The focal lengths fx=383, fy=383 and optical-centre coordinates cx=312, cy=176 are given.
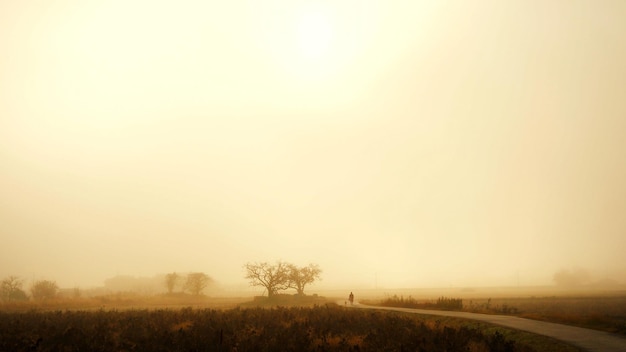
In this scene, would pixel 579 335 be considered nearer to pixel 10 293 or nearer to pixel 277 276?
pixel 277 276

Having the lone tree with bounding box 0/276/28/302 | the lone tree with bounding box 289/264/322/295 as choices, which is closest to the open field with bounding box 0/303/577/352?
the lone tree with bounding box 289/264/322/295

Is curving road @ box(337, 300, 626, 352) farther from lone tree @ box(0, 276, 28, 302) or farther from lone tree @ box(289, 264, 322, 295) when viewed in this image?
lone tree @ box(0, 276, 28, 302)

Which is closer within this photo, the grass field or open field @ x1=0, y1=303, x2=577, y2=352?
open field @ x1=0, y1=303, x2=577, y2=352

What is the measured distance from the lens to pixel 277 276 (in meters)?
68.1

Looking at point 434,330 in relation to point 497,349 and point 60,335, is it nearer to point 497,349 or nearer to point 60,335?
point 497,349

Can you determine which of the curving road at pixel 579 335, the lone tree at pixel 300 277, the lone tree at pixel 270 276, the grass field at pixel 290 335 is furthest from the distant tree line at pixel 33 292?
the curving road at pixel 579 335

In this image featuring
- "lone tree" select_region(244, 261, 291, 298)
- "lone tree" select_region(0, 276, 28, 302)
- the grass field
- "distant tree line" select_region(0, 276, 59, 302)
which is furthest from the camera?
"lone tree" select_region(0, 276, 28, 302)

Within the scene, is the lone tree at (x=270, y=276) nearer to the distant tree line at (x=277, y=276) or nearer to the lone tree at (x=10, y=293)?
the distant tree line at (x=277, y=276)

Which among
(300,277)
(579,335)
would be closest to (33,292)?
(300,277)

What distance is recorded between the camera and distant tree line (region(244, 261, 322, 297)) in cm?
6712

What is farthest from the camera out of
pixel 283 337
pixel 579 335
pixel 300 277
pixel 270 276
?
pixel 300 277

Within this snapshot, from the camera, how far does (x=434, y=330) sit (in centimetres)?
2252

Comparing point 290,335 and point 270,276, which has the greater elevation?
point 270,276

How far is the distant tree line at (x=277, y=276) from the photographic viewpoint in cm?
6712
